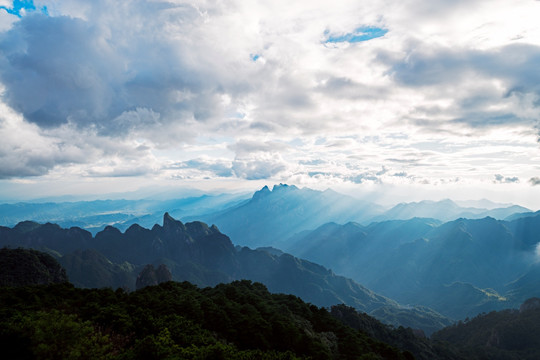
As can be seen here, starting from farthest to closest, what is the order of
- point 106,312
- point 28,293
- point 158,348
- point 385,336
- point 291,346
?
point 385,336, point 28,293, point 291,346, point 106,312, point 158,348

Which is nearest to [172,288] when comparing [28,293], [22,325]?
[28,293]

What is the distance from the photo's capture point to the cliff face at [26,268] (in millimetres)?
119000

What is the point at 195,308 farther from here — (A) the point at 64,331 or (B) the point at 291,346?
(A) the point at 64,331

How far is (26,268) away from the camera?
126 meters

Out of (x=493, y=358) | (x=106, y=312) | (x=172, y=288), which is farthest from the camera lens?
(x=493, y=358)

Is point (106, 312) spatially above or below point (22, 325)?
below

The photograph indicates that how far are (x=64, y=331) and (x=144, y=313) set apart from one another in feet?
34.8

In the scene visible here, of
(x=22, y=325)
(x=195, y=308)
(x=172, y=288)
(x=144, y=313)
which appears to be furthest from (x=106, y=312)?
(x=172, y=288)

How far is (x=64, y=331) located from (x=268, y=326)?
28254 millimetres

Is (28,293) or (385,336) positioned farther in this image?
(385,336)

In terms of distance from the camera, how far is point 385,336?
132875mm

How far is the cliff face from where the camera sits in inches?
4685

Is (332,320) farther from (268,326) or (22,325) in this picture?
(22,325)

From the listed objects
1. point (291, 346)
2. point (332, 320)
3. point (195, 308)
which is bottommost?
point (332, 320)
